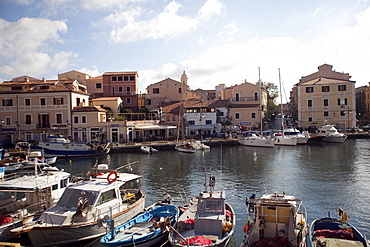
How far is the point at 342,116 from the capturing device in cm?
5950

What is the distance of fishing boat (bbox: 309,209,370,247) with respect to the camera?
11.4m

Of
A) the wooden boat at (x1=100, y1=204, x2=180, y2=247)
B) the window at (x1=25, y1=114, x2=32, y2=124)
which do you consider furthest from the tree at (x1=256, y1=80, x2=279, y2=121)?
the wooden boat at (x1=100, y1=204, x2=180, y2=247)

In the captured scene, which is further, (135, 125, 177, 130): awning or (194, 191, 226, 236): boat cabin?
(135, 125, 177, 130): awning

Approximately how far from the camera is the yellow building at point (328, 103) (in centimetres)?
5881

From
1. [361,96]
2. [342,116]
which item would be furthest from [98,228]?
[361,96]

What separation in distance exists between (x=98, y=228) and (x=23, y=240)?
11.1ft

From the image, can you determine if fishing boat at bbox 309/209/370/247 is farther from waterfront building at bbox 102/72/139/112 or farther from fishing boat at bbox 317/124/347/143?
waterfront building at bbox 102/72/139/112

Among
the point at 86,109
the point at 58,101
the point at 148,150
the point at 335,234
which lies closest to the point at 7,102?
the point at 58,101

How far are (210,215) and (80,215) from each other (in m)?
5.29

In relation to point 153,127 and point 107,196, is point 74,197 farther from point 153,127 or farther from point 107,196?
point 153,127

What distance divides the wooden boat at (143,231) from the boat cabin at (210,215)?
4.68 ft

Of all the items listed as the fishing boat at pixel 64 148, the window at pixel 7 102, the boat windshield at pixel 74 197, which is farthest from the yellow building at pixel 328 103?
the boat windshield at pixel 74 197

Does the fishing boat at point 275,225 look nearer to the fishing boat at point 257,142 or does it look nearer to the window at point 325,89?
the fishing boat at point 257,142

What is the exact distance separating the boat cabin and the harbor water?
72.9 inches
